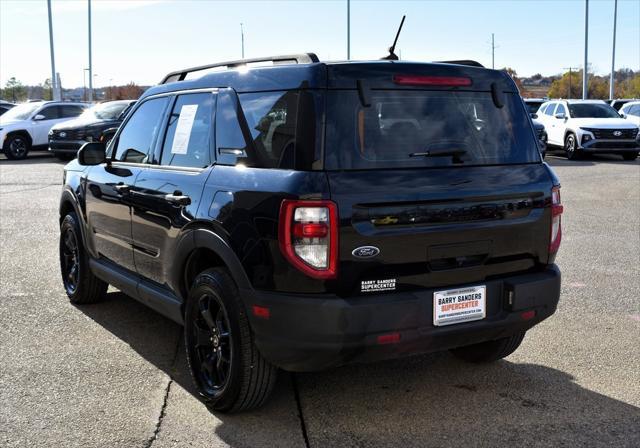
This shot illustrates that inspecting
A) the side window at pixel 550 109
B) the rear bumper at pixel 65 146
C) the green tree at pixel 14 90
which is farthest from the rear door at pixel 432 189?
the green tree at pixel 14 90

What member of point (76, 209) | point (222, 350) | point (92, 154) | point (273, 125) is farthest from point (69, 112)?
point (273, 125)

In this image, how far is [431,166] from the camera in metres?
3.84

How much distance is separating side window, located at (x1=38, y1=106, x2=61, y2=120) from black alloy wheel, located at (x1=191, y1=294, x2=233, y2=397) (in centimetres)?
2055

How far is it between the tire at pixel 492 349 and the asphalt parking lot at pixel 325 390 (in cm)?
6

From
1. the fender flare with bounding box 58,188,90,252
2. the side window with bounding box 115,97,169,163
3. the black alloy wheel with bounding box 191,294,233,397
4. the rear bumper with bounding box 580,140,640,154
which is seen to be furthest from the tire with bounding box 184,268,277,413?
the rear bumper with bounding box 580,140,640,154

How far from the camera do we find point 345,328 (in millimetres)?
3525

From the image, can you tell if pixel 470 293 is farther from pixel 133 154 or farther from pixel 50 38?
pixel 50 38

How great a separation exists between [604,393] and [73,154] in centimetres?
1933

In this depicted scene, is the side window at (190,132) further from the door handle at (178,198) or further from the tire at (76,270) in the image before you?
the tire at (76,270)

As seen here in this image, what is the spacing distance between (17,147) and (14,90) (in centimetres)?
8320

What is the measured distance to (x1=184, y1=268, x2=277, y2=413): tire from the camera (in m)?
3.87

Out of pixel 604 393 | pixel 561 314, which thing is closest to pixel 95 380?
pixel 604 393

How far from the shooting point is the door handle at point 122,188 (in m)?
5.13

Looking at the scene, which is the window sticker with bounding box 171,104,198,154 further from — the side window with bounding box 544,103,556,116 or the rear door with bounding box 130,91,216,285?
the side window with bounding box 544,103,556,116
